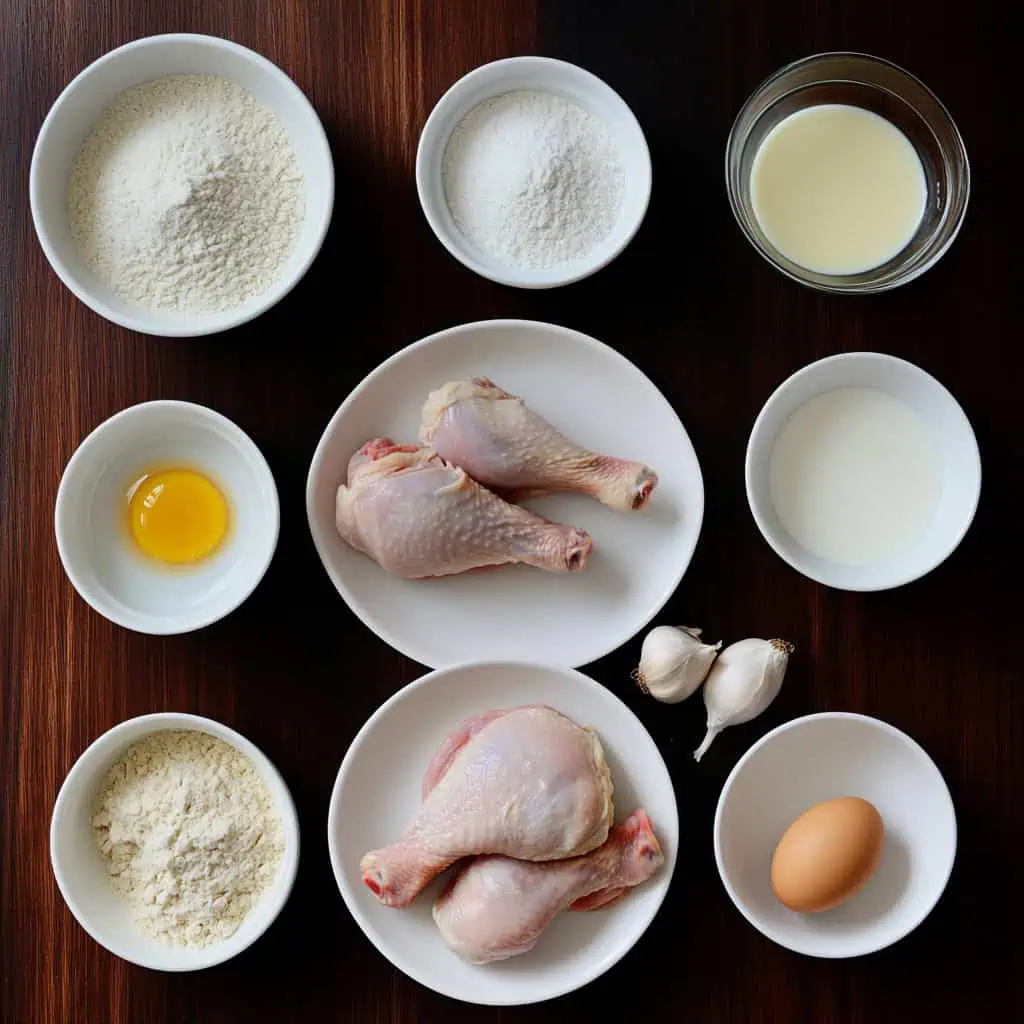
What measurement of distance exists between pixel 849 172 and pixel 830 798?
0.79 meters

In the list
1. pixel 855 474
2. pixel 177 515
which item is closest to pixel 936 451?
pixel 855 474

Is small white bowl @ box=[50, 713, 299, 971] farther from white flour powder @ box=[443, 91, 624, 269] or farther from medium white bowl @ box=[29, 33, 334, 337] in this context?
white flour powder @ box=[443, 91, 624, 269]

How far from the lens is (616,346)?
1296 millimetres

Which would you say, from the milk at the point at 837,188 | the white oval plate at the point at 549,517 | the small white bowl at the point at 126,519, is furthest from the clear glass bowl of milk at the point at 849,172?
the small white bowl at the point at 126,519

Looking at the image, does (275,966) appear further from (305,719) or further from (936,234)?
(936,234)

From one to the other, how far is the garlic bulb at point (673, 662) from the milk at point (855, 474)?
0.62 ft

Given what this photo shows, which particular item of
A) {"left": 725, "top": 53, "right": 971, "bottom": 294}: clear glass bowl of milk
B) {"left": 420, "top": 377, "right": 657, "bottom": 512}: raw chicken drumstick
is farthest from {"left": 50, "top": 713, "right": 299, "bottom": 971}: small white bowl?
{"left": 725, "top": 53, "right": 971, "bottom": 294}: clear glass bowl of milk

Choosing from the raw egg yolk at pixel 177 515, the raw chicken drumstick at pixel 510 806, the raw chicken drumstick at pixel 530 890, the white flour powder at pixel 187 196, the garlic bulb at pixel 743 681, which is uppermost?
the white flour powder at pixel 187 196

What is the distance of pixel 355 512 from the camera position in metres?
1.19

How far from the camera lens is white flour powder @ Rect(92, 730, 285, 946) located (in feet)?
3.98

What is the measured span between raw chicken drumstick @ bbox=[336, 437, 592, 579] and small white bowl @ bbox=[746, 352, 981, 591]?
24cm

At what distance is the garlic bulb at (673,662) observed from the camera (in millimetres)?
1223

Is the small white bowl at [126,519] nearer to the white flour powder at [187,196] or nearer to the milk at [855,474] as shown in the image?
the white flour powder at [187,196]

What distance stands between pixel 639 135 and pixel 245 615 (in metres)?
0.77
